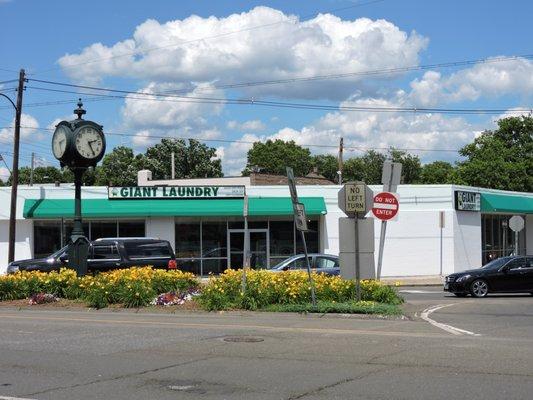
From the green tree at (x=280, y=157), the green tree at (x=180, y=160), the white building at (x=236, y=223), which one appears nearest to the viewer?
the white building at (x=236, y=223)

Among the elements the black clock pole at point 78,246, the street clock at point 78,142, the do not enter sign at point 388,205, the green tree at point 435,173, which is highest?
the green tree at point 435,173

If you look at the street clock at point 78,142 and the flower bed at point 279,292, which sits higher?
the street clock at point 78,142

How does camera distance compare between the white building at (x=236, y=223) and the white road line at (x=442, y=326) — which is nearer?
the white road line at (x=442, y=326)

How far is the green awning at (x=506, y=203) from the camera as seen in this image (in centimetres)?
3528

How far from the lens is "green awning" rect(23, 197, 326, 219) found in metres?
30.9

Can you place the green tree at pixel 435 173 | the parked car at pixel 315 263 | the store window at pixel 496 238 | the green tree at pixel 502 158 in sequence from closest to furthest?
the parked car at pixel 315 263
the store window at pixel 496 238
the green tree at pixel 502 158
the green tree at pixel 435 173

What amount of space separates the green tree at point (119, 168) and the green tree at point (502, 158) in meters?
32.8

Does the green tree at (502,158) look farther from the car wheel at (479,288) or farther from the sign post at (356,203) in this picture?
the sign post at (356,203)

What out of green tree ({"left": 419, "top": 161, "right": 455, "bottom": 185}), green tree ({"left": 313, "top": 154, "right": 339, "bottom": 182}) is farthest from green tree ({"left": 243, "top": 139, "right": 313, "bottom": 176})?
green tree ({"left": 419, "top": 161, "right": 455, "bottom": 185})

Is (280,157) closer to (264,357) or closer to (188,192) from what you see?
(188,192)

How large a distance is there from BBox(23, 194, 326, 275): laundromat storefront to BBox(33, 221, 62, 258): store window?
5cm

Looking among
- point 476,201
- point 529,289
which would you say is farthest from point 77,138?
point 476,201

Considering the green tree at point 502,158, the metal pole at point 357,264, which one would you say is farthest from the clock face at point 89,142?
the green tree at point 502,158

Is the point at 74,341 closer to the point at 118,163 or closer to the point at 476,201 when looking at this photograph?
the point at 476,201
